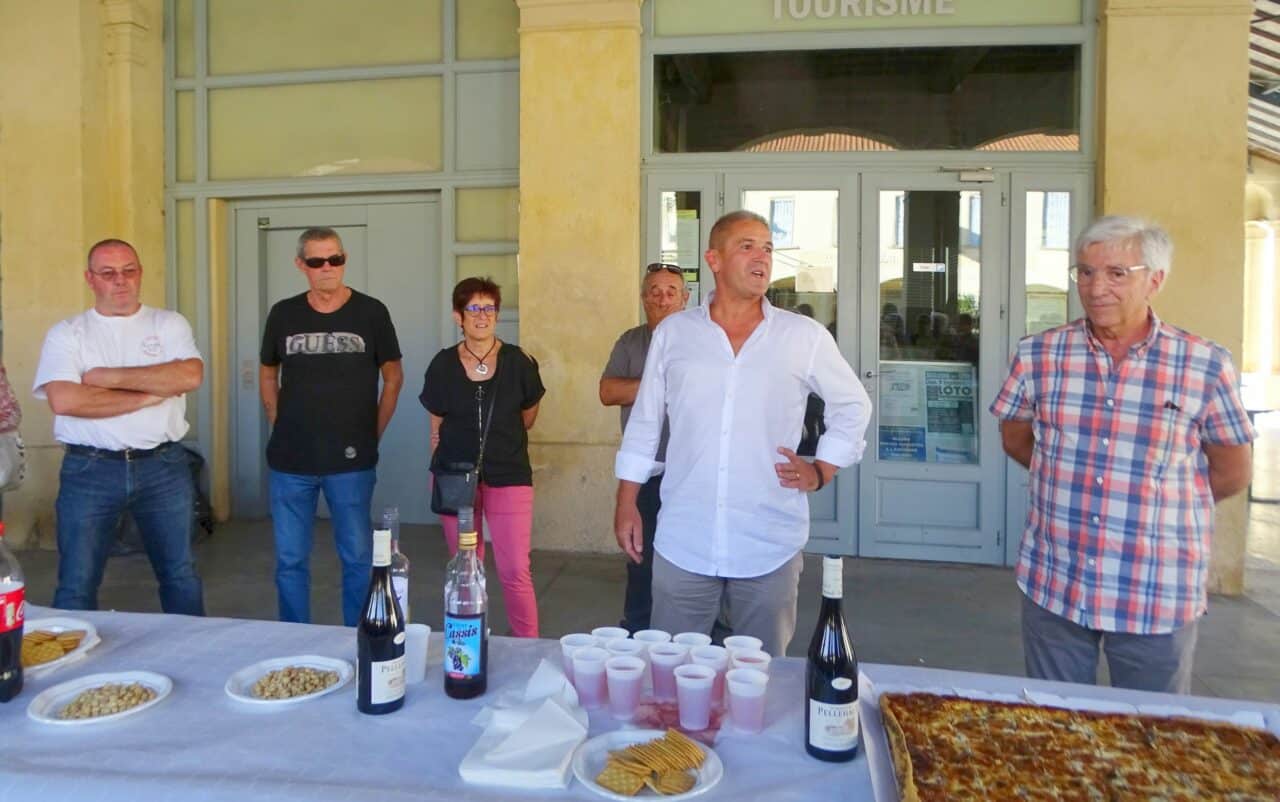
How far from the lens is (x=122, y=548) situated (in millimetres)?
6188

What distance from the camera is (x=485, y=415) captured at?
3805mm

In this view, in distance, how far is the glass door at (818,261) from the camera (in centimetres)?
606

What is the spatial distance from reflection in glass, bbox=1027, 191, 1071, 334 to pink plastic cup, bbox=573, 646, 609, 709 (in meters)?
4.98

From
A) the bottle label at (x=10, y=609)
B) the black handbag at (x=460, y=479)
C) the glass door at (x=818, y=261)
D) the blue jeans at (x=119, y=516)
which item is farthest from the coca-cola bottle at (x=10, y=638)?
the glass door at (x=818, y=261)

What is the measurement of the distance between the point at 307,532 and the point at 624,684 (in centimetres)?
255

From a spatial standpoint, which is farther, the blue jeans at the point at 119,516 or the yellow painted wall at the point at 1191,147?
the yellow painted wall at the point at 1191,147

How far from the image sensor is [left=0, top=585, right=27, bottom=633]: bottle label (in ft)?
5.78

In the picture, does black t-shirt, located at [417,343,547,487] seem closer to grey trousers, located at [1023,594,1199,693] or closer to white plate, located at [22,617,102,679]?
white plate, located at [22,617,102,679]

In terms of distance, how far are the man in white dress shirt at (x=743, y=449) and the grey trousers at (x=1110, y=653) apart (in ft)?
2.21

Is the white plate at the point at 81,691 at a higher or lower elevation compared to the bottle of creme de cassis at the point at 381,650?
lower

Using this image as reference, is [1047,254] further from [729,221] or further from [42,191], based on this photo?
[42,191]

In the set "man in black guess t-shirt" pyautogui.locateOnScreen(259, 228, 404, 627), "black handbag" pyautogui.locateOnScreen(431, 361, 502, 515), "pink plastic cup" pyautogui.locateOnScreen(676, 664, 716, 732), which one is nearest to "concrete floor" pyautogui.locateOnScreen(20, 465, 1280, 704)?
"man in black guess t-shirt" pyautogui.locateOnScreen(259, 228, 404, 627)

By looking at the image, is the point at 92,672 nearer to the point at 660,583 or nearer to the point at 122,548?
the point at 660,583

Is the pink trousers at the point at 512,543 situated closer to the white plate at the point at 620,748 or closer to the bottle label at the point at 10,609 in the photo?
the bottle label at the point at 10,609
